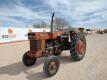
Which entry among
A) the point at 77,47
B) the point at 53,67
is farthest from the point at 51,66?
the point at 77,47

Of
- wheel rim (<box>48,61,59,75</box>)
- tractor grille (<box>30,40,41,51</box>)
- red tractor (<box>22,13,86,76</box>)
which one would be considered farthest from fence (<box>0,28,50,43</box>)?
wheel rim (<box>48,61,59,75</box>)

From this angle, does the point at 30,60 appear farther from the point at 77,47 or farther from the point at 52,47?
the point at 77,47

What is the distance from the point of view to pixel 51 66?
15.9ft

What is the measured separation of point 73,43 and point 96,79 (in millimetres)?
2287

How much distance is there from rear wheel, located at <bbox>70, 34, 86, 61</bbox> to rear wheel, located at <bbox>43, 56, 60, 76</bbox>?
1.50 m

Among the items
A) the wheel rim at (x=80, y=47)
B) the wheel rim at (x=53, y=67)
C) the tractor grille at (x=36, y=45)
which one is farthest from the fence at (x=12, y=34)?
the wheel rim at (x=53, y=67)

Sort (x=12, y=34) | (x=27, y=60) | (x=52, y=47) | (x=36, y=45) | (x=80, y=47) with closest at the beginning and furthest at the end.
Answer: (x=36, y=45), (x=52, y=47), (x=27, y=60), (x=80, y=47), (x=12, y=34)

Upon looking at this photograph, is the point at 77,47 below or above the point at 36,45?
below

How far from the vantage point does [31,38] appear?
17.6 feet

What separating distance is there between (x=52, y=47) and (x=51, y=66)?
1216 mm

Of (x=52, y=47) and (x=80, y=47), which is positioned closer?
(x=52, y=47)

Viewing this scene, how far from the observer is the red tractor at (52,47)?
4934 mm

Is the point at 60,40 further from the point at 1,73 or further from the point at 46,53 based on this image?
the point at 1,73

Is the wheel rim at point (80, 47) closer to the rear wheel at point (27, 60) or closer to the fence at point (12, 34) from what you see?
the rear wheel at point (27, 60)
